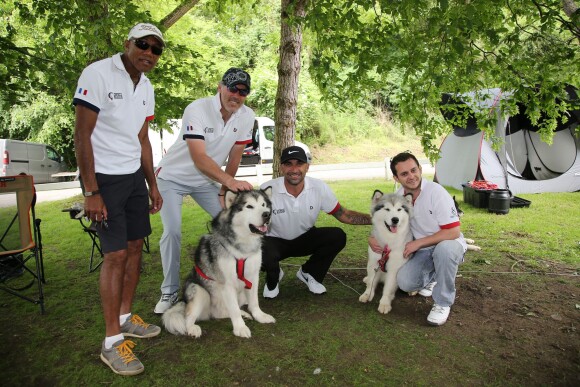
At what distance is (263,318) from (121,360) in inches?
46.8

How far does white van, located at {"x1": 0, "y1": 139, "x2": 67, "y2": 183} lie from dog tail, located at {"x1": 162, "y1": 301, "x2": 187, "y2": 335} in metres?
12.3

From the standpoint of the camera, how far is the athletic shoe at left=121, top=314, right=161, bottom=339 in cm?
318

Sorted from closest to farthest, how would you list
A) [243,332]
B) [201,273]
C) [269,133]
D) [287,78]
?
[243,332], [201,273], [287,78], [269,133]

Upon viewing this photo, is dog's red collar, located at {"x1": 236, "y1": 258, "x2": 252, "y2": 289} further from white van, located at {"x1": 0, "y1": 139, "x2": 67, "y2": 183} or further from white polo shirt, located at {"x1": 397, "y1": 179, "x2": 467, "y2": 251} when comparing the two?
white van, located at {"x1": 0, "y1": 139, "x2": 67, "y2": 183}

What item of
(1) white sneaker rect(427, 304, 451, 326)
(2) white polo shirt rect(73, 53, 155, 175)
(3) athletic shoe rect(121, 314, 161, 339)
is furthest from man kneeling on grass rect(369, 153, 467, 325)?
(2) white polo shirt rect(73, 53, 155, 175)

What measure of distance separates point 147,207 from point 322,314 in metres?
1.82

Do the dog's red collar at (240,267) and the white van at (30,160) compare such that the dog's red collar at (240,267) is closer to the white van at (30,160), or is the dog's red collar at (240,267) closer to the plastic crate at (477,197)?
the plastic crate at (477,197)

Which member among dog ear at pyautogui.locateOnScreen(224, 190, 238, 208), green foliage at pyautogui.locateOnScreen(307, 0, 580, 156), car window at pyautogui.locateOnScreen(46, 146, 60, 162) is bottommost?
car window at pyautogui.locateOnScreen(46, 146, 60, 162)

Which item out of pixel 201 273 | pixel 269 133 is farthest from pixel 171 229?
pixel 269 133

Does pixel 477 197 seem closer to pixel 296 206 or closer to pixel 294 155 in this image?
pixel 296 206

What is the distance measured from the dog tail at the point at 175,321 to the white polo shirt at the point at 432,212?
218 centimetres

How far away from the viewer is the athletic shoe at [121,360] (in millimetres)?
2701

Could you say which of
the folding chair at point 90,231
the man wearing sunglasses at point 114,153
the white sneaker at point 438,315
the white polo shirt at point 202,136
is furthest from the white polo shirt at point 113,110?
the white sneaker at point 438,315

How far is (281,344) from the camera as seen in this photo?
10.2ft
